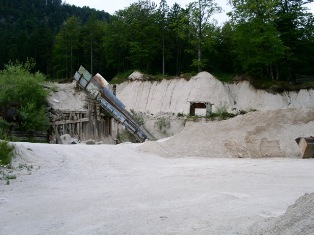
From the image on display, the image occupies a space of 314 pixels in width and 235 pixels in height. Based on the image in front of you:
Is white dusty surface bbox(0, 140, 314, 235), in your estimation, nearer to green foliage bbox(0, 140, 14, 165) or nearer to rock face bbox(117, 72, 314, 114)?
green foliage bbox(0, 140, 14, 165)

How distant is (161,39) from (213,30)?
7919 mm

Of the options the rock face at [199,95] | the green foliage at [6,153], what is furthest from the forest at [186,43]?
the green foliage at [6,153]

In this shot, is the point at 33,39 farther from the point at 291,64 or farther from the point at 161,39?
the point at 291,64

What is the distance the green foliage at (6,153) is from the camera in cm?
975

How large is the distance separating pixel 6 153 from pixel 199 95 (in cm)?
2861

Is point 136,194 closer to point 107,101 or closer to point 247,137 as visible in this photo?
point 247,137

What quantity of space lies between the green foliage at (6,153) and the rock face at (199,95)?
26371mm

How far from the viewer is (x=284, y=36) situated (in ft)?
130

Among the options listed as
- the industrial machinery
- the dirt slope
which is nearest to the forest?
the industrial machinery

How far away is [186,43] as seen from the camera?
49.7m

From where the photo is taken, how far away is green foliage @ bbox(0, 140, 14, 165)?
9750mm

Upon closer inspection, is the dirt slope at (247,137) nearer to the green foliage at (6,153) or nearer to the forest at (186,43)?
the green foliage at (6,153)

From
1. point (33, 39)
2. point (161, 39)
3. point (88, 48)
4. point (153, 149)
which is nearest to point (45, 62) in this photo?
point (33, 39)

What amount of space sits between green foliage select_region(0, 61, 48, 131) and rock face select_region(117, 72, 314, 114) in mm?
16945
